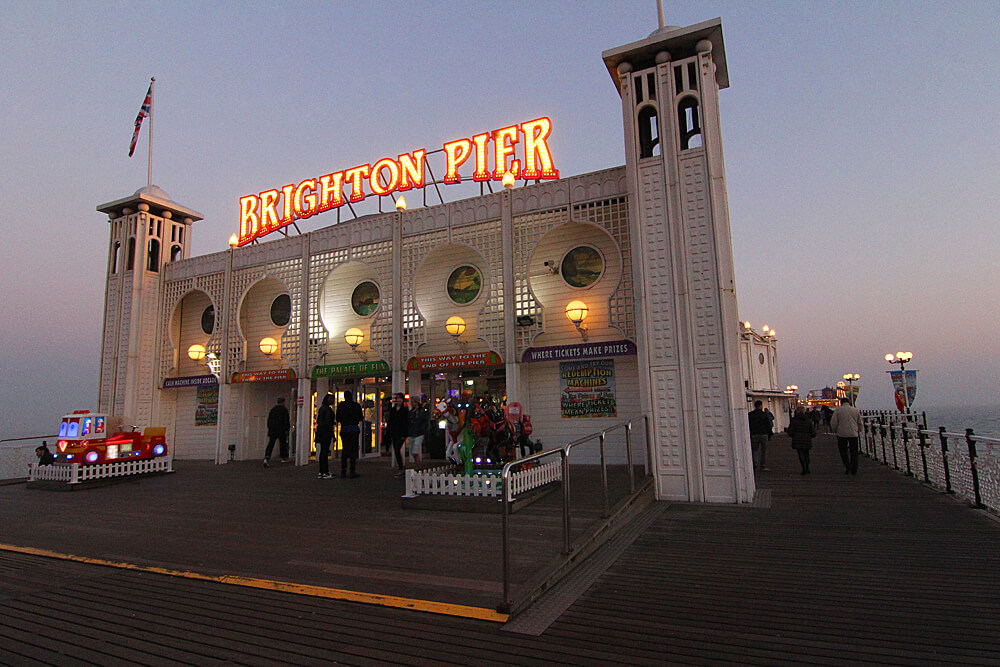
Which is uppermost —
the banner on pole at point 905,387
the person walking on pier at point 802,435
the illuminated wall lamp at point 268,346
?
the illuminated wall lamp at point 268,346

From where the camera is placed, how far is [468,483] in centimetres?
797

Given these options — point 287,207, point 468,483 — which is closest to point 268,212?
point 287,207

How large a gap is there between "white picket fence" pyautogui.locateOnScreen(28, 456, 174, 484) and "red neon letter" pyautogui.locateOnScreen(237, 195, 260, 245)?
7352mm

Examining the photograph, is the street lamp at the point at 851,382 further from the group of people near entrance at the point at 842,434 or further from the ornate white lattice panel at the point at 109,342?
the ornate white lattice panel at the point at 109,342

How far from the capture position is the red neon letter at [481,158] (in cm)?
1368

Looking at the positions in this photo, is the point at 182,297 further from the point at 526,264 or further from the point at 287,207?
the point at 526,264

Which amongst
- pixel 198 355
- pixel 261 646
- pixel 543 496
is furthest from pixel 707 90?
pixel 198 355

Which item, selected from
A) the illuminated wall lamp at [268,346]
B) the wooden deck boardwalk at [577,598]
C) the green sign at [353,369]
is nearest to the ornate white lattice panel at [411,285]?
the green sign at [353,369]

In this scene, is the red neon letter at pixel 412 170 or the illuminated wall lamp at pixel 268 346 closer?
the red neon letter at pixel 412 170

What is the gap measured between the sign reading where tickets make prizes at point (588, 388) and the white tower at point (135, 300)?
13599mm

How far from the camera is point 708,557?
5281mm

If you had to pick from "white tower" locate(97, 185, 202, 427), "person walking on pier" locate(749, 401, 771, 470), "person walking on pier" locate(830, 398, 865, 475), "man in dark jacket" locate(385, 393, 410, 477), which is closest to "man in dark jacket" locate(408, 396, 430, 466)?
"man in dark jacket" locate(385, 393, 410, 477)

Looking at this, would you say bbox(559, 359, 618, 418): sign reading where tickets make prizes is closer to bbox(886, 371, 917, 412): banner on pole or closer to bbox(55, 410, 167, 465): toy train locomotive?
bbox(55, 410, 167, 465): toy train locomotive

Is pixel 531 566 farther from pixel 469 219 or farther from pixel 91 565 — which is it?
pixel 469 219
